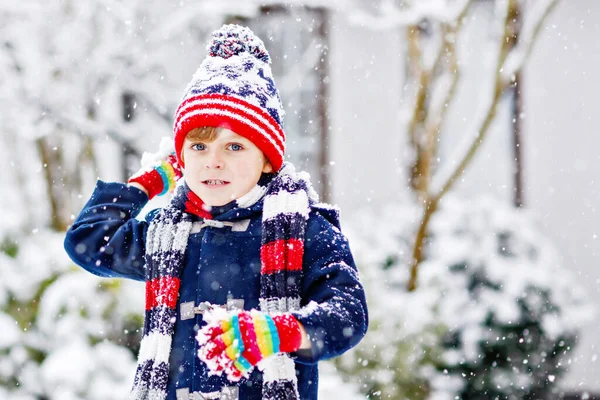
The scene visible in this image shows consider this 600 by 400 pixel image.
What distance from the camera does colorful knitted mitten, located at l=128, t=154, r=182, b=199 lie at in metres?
2.31

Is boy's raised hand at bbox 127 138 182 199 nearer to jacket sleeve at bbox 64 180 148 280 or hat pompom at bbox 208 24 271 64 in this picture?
jacket sleeve at bbox 64 180 148 280

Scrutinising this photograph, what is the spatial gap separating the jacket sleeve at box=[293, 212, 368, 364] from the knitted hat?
292 mm

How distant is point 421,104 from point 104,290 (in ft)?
8.95

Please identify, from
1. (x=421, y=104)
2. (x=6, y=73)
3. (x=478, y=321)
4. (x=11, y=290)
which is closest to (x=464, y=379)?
(x=478, y=321)

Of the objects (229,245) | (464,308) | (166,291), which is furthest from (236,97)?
(464,308)

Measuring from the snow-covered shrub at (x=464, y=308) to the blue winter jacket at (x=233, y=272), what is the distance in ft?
10.4

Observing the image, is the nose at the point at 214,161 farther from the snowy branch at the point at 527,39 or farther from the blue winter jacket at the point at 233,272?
the snowy branch at the point at 527,39

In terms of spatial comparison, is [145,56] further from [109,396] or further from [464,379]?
[464,379]

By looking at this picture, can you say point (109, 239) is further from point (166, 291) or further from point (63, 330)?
point (63, 330)

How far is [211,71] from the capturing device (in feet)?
6.79

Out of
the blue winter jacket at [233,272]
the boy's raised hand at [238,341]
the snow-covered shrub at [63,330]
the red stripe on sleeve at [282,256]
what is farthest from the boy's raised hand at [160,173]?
the snow-covered shrub at [63,330]

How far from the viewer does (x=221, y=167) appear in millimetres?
1981

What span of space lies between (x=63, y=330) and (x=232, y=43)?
3.03 m

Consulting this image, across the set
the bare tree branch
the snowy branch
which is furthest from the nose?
the snowy branch
